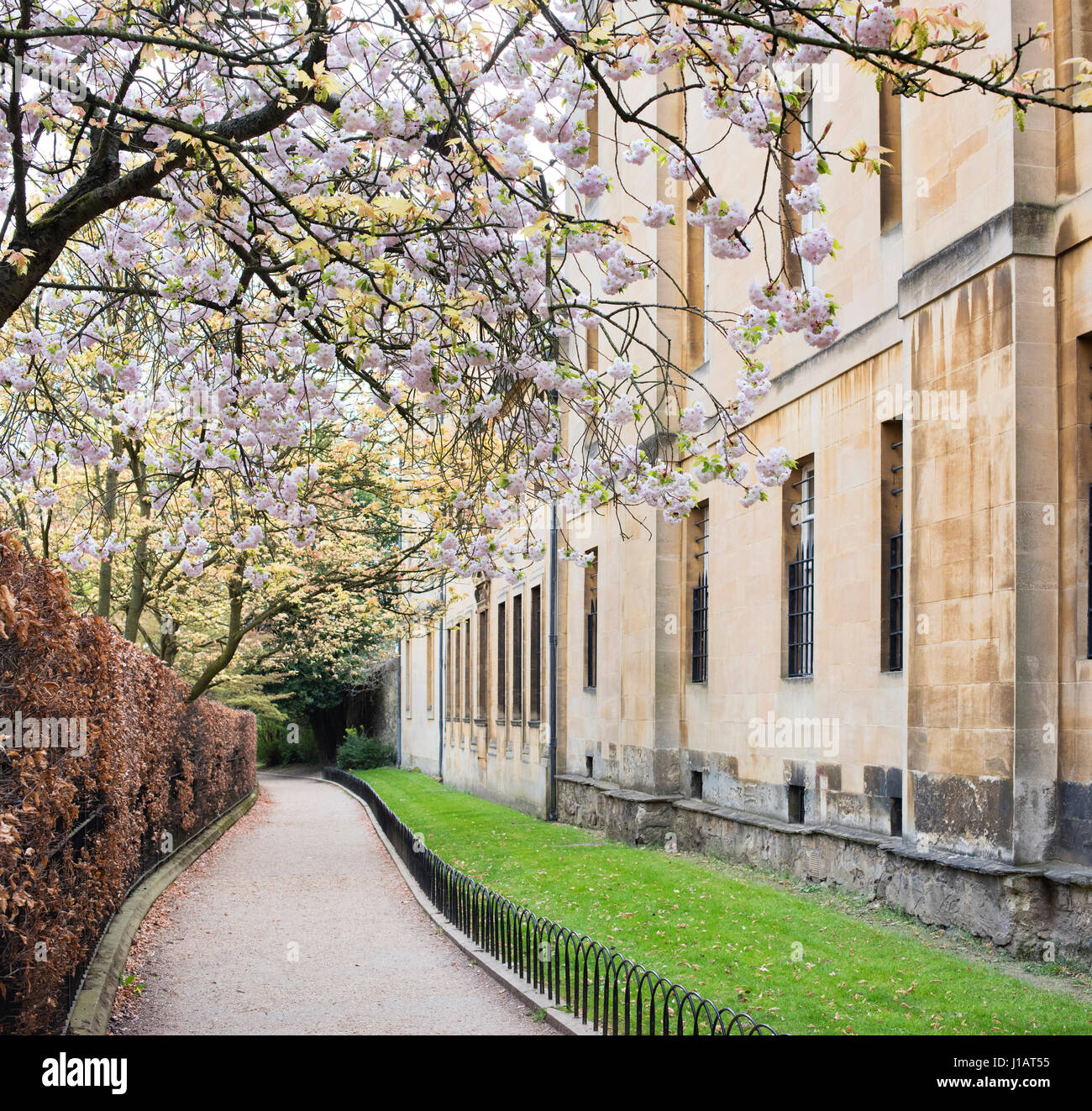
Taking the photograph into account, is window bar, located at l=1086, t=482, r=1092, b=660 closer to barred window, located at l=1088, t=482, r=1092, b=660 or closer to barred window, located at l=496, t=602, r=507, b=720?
barred window, located at l=1088, t=482, r=1092, b=660

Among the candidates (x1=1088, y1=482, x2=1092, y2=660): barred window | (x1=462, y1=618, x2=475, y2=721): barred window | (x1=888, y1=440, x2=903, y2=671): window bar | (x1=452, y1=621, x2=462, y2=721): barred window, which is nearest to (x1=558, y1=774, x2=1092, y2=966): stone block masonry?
(x1=1088, y1=482, x2=1092, y2=660): barred window

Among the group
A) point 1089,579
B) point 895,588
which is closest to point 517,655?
point 895,588

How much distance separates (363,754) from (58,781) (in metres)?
45.8

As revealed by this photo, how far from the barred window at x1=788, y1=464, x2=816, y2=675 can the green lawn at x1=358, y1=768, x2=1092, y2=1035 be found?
2594mm

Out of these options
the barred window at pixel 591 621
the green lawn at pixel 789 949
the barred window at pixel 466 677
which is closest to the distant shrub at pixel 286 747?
the barred window at pixel 466 677

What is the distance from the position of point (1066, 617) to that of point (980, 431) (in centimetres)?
169

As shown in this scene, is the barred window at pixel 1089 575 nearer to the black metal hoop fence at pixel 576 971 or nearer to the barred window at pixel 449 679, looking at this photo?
the black metal hoop fence at pixel 576 971

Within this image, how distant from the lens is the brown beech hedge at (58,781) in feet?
18.8

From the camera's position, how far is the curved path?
815 cm

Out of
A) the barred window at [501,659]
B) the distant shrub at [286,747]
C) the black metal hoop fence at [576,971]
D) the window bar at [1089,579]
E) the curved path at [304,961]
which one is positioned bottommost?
the distant shrub at [286,747]

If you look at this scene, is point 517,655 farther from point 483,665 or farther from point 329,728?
point 329,728

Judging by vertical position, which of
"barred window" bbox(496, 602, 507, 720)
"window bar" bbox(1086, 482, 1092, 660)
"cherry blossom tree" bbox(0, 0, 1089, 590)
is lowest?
"barred window" bbox(496, 602, 507, 720)

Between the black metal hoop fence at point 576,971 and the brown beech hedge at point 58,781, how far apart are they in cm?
294

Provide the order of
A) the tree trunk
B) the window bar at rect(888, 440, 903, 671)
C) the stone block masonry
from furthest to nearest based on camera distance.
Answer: the tree trunk → the window bar at rect(888, 440, 903, 671) → the stone block masonry
